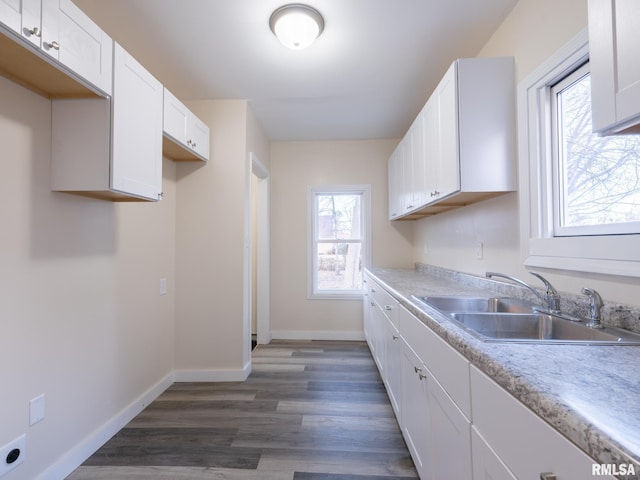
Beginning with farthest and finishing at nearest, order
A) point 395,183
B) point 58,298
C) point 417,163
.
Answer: point 395,183 < point 417,163 < point 58,298

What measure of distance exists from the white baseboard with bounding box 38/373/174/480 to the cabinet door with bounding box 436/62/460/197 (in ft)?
8.37

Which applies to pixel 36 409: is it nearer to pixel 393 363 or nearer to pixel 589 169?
pixel 393 363

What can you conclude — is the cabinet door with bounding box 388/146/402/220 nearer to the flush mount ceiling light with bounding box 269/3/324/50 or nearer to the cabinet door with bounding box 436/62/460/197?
the cabinet door with bounding box 436/62/460/197

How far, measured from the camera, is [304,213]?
12.7 feet

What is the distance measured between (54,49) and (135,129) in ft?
1.66

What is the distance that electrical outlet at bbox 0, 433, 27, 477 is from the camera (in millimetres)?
1267

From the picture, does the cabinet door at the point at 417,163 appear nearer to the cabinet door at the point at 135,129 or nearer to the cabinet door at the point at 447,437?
the cabinet door at the point at 447,437

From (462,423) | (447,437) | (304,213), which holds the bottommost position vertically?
(447,437)

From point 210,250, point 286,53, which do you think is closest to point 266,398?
point 210,250

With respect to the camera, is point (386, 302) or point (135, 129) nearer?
point (135, 129)

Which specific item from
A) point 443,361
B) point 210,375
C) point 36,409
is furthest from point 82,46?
point 210,375

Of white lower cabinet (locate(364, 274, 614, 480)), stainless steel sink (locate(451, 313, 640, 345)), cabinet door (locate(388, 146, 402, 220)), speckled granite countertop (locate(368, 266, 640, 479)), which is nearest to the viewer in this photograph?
speckled granite countertop (locate(368, 266, 640, 479))

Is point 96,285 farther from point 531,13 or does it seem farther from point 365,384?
point 531,13

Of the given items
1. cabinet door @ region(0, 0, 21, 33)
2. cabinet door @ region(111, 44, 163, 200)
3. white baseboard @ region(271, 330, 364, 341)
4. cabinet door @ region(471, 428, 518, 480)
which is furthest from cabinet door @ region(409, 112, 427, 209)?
cabinet door @ region(0, 0, 21, 33)
